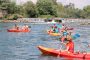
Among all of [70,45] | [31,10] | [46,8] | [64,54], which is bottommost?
[31,10]

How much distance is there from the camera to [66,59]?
2809cm

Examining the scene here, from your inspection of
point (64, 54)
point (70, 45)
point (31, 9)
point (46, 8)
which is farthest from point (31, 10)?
point (70, 45)

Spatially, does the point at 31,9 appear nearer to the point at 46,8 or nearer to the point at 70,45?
the point at 46,8

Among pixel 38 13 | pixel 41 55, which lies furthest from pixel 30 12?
pixel 41 55

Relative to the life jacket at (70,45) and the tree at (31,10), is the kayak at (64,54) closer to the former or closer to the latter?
the life jacket at (70,45)

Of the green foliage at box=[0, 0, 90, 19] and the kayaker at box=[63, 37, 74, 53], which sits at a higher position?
the kayaker at box=[63, 37, 74, 53]

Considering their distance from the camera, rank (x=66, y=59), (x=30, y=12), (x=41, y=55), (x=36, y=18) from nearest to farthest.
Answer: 1. (x=66, y=59)
2. (x=41, y=55)
3. (x=36, y=18)
4. (x=30, y=12)

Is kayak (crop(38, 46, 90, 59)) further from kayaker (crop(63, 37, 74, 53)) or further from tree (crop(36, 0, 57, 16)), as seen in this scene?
tree (crop(36, 0, 57, 16))

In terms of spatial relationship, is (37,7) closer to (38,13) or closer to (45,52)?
(38,13)

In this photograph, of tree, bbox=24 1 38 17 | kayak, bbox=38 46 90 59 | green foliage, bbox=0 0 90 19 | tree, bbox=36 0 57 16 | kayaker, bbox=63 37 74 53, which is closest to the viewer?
kayak, bbox=38 46 90 59

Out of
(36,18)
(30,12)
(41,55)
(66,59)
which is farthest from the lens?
(30,12)

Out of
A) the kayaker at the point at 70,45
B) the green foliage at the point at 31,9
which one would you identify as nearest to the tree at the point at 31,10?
the green foliage at the point at 31,9

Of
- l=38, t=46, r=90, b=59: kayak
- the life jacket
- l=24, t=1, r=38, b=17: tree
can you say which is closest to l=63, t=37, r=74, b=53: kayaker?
the life jacket

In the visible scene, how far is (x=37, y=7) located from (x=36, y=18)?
15.1m
